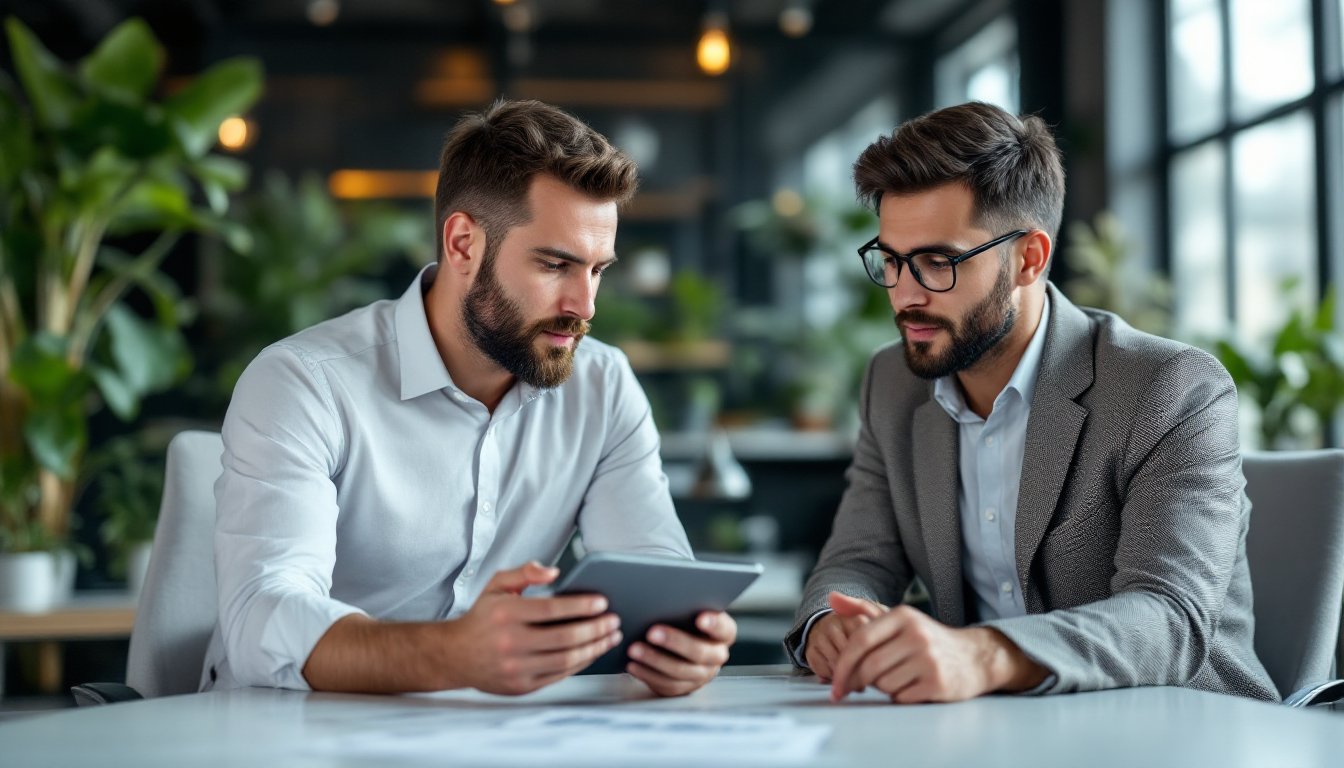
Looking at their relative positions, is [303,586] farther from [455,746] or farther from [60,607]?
[60,607]

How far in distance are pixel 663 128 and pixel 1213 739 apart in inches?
221

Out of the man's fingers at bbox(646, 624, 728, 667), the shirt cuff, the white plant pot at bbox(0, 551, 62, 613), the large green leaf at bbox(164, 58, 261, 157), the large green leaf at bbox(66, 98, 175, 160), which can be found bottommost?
the white plant pot at bbox(0, 551, 62, 613)

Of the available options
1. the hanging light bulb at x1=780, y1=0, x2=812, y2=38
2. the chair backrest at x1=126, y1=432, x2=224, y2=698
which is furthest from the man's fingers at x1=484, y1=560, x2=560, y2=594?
the hanging light bulb at x1=780, y1=0, x2=812, y2=38

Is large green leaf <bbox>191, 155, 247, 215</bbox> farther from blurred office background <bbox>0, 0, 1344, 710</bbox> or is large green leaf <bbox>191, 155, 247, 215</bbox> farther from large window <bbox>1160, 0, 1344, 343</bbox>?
large window <bbox>1160, 0, 1344, 343</bbox>

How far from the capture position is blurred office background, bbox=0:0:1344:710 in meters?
4.52

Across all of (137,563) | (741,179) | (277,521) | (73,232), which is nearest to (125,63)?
(73,232)

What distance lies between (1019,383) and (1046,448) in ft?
0.55

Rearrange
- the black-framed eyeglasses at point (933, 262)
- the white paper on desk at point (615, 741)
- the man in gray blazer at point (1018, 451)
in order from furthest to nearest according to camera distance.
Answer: the black-framed eyeglasses at point (933, 262)
the man in gray blazer at point (1018, 451)
the white paper on desk at point (615, 741)

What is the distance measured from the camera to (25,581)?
10.9ft

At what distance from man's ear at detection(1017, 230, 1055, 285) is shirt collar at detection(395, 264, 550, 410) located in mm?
760

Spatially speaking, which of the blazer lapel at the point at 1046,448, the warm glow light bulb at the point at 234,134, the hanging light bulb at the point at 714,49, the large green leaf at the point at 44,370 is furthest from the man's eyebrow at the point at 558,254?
the warm glow light bulb at the point at 234,134

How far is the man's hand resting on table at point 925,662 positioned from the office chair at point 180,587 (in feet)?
3.17

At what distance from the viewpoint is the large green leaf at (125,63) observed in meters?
3.39

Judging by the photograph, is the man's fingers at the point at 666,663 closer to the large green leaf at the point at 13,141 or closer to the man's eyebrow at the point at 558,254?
the man's eyebrow at the point at 558,254
